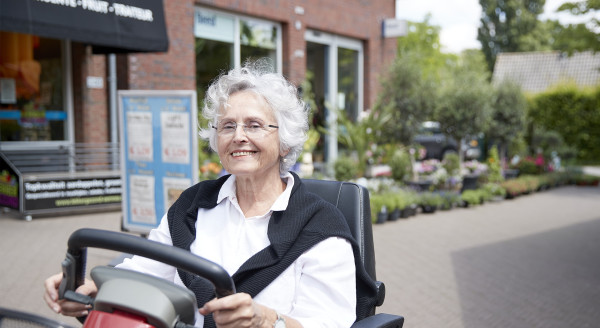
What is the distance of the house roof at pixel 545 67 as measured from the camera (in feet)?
111

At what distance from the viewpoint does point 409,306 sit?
4.84 meters

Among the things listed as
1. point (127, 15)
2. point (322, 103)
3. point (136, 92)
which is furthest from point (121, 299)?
point (322, 103)

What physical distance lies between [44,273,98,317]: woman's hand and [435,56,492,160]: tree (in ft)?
35.4

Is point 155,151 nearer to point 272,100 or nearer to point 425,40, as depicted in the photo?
point 272,100

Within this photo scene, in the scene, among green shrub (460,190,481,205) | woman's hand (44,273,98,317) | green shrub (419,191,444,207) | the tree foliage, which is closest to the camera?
woman's hand (44,273,98,317)

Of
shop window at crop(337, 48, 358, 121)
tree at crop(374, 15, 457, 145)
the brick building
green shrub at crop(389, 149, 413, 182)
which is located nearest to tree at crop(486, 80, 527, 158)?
tree at crop(374, 15, 457, 145)

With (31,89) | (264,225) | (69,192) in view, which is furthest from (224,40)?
(264,225)

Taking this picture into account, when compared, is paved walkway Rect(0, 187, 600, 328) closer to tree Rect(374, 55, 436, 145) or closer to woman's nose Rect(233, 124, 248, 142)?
tree Rect(374, 55, 436, 145)

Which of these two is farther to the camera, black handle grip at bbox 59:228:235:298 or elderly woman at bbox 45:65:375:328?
elderly woman at bbox 45:65:375:328

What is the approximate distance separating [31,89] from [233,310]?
9601 mm

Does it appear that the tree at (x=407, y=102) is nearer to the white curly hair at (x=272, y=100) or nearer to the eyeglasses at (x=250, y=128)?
the white curly hair at (x=272, y=100)

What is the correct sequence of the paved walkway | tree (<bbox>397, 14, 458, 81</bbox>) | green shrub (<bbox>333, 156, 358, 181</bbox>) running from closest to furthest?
1. the paved walkway
2. green shrub (<bbox>333, 156, 358, 181</bbox>)
3. tree (<bbox>397, 14, 458, 81</bbox>)

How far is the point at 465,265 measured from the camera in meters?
6.35

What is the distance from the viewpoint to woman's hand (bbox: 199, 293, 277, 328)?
142 centimetres
